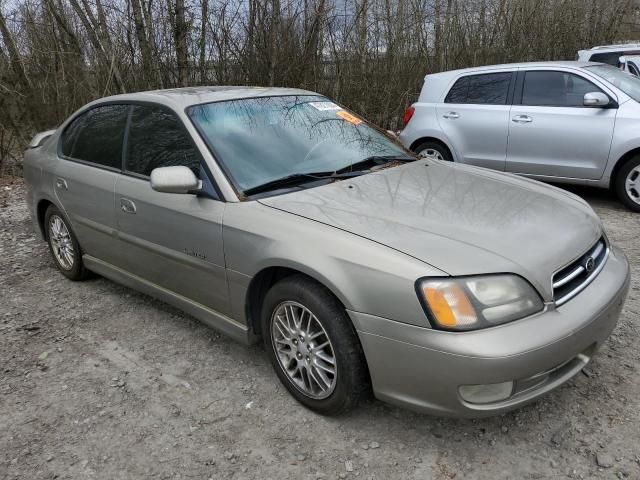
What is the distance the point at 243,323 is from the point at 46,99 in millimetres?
7557

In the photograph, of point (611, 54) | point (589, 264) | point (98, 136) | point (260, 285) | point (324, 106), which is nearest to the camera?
point (589, 264)

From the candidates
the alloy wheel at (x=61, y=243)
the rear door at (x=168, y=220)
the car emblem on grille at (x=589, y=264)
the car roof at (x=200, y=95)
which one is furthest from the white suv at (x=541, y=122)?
the alloy wheel at (x=61, y=243)

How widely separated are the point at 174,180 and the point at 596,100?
15.8ft

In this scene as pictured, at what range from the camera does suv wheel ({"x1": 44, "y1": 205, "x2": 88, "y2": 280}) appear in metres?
4.39

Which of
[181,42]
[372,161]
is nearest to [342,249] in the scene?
[372,161]

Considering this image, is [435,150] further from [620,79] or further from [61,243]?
[61,243]

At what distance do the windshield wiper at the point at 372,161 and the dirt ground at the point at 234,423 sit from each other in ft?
4.08

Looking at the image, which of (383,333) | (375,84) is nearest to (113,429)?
(383,333)

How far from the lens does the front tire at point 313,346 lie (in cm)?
251

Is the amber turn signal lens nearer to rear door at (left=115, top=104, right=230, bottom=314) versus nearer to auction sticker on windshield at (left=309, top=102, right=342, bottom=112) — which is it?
rear door at (left=115, top=104, right=230, bottom=314)

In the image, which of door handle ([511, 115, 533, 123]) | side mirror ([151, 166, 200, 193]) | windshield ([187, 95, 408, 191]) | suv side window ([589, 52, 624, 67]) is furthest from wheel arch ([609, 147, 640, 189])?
side mirror ([151, 166, 200, 193])

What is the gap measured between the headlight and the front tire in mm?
437

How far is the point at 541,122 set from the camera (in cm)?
629

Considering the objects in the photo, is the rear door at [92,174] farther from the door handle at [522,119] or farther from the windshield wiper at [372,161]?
the door handle at [522,119]
